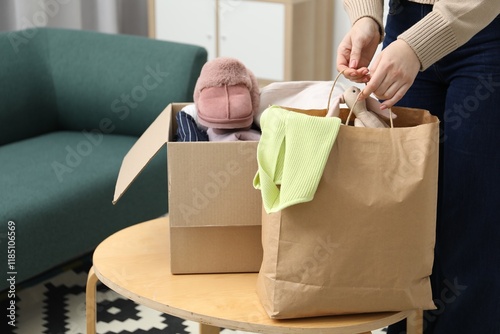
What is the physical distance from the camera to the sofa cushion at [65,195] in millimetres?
2043

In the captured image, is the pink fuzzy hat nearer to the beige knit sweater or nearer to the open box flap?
the open box flap

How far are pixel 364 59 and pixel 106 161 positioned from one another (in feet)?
3.69

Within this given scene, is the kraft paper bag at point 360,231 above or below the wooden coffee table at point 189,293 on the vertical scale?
above

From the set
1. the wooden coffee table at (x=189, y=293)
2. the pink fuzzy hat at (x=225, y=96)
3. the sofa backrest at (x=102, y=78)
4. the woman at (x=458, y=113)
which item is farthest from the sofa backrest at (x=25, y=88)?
the woman at (x=458, y=113)

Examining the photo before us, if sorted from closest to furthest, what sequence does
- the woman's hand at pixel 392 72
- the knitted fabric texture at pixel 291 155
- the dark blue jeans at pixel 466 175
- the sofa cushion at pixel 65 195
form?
1. the knitted fabric texture at pixel 291 155
2. the woman's hand at pixel 392 72
3. the dark blue jeans at pixel 466 175
4. the sofa cushion at pixel 65 195

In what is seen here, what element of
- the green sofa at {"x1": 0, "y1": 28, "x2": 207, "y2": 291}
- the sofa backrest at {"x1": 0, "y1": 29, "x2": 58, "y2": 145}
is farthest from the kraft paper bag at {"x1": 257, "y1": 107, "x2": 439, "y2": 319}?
the sofa backrest at {"x1": 0, "y1": 29, "x2": 58, "y2": 145}

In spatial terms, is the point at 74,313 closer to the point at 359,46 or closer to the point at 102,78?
the point at 102,78

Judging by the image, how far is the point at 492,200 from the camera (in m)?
1.41

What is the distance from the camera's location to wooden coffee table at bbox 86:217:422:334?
1205mm

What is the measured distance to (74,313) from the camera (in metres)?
2.15

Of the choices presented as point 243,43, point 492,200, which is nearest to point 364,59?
point 492,200

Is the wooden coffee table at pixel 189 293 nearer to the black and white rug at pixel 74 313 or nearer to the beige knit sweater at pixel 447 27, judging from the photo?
the beige knit sweater at pixel 447 27

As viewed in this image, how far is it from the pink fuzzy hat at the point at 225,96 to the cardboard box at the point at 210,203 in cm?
8

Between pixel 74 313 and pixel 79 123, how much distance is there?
0.73 meters
